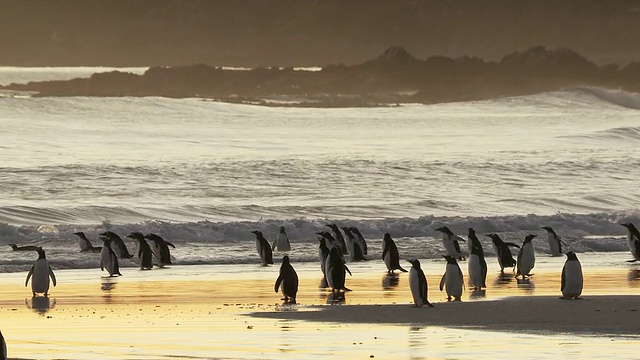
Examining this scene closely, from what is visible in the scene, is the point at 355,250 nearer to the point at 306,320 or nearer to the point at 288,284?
the point at 288,284

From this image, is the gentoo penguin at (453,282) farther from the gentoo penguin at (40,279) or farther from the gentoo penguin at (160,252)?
the gentoo penguin at (160,252)

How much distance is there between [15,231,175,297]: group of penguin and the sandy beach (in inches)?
10.9

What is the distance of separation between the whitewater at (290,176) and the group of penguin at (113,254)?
1.32 feet

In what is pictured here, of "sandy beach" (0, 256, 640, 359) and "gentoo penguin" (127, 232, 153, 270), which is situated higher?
"gentoo penguin" (127, 232, 153, 270)

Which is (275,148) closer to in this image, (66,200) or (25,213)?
(66,200)

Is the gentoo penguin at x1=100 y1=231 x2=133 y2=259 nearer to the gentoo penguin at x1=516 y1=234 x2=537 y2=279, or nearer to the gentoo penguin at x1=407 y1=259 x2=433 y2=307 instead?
the gentoo penguin at x1=516 y1=234 x2=537 y2=279

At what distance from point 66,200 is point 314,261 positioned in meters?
16.1

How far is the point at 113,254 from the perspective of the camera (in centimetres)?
2092

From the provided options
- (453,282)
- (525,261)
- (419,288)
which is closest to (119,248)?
(525,261)

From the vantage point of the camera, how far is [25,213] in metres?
34.6

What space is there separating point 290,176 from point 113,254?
2771 cm

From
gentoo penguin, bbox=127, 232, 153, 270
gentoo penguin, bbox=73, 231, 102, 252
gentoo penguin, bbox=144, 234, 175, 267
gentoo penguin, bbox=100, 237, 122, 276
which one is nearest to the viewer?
gentoo penguin, bbox=100, 237, 122, 276

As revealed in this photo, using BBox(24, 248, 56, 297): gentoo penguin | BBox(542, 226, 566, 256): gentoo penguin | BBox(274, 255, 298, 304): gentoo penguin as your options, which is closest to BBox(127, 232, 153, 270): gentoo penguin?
BBox(24, 248, 56, 297): gentoo penguin

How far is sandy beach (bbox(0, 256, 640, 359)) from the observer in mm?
11672
